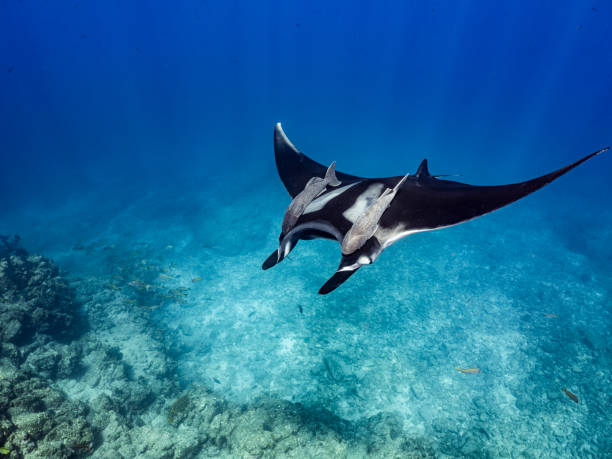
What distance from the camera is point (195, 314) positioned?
29.0ft

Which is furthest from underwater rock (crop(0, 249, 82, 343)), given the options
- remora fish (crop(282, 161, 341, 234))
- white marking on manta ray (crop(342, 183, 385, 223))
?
white marking on manta ray (crop(342, 183, 385, 223))

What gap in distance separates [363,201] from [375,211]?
22.2 inches

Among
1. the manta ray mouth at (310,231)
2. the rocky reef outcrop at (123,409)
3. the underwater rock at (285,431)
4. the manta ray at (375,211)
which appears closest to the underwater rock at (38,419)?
the rocky reef outcrop at (123,409)

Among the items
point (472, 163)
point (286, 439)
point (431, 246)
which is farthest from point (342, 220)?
point (472, 163)

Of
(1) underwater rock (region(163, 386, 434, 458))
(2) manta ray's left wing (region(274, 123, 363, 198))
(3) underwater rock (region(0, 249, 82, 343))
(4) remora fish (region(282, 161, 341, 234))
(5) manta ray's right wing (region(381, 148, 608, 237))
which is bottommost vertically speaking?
(1) underwater rock (region(163, 386, 434, 458))

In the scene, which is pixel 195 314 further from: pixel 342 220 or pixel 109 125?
pixel 109 125

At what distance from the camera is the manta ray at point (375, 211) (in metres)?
2.30

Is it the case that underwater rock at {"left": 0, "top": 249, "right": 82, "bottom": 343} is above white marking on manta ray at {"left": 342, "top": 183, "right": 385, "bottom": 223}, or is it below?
above

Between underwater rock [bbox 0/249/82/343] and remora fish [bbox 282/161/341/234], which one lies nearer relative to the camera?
remora fish [bbox 282/161/341/234]

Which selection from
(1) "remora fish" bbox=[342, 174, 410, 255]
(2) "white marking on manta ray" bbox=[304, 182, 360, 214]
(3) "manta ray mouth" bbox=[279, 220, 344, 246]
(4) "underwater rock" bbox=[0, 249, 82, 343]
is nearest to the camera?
(1) "remora fish" bbox=[342, 174, 410, 255]

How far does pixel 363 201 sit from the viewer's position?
9.75 feet

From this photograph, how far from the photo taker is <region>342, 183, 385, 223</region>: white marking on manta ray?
2787 millimetres

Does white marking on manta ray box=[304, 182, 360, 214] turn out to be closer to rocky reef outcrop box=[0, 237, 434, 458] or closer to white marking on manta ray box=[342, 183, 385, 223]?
white marking on manta ray box=[342, 183, 385, 223]


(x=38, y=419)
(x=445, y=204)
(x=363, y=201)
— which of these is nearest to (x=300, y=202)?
(x=363, y=201)
